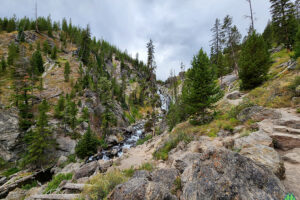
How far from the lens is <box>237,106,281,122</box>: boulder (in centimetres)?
841

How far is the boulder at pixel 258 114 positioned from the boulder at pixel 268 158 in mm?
5663

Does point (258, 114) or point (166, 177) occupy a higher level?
point (258, 114)

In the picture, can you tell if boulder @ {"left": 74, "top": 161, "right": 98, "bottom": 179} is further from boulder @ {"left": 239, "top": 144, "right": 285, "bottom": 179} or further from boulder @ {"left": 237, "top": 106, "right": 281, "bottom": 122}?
boulder @ {"left": 237, "top": 106, "right": 281, "bottom": 122}

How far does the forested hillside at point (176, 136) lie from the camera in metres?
3.60

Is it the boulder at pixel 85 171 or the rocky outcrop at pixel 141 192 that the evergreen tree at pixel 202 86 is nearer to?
the rocky outcrop at pixel 141 192

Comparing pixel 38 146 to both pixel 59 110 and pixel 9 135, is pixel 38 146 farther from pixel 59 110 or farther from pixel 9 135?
pixel 59 110

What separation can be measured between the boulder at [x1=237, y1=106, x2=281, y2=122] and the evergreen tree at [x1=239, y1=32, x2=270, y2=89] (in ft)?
29.9

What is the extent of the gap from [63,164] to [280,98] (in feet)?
92.5

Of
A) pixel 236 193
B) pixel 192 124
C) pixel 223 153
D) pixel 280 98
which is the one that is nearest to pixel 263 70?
pixel 280 98

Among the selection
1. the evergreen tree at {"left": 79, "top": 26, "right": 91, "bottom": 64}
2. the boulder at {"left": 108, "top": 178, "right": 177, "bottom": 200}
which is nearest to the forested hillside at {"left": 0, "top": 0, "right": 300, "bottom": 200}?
the boulder at {"left": 108, "top": 178, "right": 177, "bottom": 200}

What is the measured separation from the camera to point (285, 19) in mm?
26328

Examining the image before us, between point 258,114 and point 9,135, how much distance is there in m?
34.6

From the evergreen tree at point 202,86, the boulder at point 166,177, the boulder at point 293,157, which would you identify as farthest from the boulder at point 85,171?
the boulder at point 293,157

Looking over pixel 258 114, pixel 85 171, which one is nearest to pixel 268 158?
pixel 258 114
